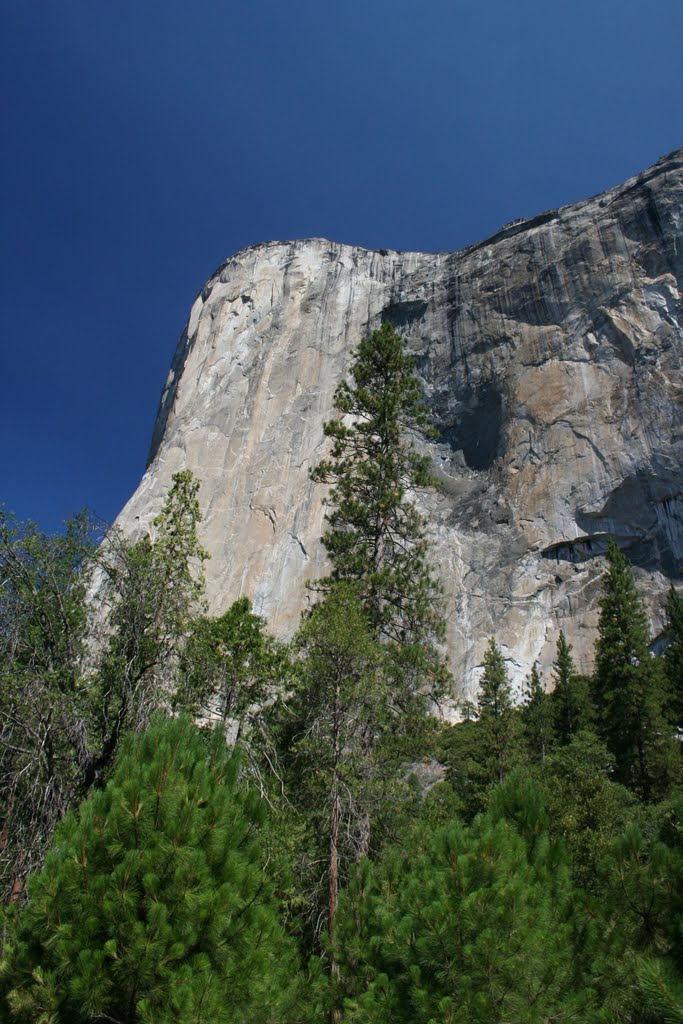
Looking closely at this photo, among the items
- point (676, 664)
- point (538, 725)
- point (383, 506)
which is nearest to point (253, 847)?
point (383, 506)

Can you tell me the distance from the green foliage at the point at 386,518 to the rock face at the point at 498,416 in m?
26.6

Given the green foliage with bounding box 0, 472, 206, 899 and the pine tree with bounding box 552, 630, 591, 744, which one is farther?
the pine tree with bounding box 552, 630, 591, 744

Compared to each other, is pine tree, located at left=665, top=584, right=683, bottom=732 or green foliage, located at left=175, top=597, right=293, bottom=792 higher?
pine tree, located at left=665, top=584, right=683, bottom=732

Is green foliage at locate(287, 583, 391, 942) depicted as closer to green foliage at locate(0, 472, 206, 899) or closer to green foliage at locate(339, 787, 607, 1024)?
green foliage at locate(0, 472, 206, 899)

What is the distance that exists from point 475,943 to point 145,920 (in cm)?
224

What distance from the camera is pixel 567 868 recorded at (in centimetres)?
534

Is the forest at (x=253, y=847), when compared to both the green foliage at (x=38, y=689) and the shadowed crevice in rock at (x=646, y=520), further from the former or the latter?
the shadowed crevice in rock at (x=646, y=520)

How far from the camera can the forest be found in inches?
164

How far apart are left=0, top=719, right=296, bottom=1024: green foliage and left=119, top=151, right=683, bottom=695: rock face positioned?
123 feet

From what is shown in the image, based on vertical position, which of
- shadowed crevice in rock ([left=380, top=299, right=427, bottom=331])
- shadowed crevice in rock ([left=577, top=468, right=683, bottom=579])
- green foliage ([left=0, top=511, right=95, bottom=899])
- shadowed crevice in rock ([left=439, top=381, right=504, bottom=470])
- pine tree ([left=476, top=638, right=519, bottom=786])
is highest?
shadowed crevice in rock ([left=380, top=299, right=427, bottom=331])

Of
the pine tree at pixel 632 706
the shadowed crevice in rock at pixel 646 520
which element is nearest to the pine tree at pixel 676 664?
the pine tree at pixel 632 706

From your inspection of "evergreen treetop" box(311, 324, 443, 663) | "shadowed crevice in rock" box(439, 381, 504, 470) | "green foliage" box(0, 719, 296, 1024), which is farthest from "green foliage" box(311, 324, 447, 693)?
"shadowed crevice in rock" box(439, 381, 504, 470)

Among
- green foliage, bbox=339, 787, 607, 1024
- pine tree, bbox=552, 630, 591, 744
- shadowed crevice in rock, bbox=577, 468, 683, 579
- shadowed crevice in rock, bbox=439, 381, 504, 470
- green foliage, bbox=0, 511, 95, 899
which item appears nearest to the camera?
green foliage, bbox=339, 787, 607, 1024

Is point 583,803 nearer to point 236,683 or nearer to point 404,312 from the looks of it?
point 236,683
